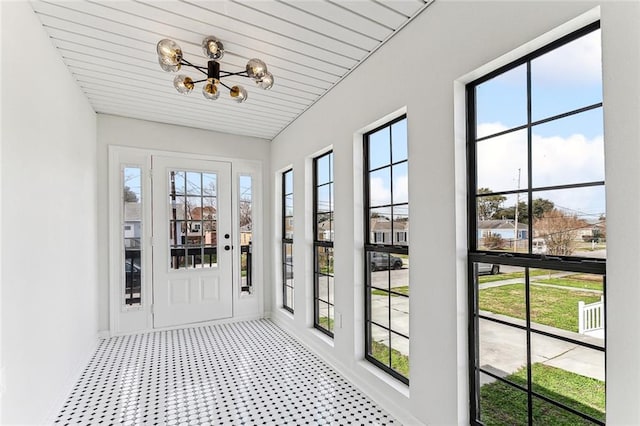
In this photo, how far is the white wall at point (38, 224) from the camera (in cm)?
157

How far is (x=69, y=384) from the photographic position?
2.48m

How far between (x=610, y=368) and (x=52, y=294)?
3002mm

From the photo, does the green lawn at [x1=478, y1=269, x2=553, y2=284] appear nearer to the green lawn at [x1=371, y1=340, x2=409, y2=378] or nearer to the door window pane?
the green lawn at [x1=371, y1=340, x2=409, y2=378]

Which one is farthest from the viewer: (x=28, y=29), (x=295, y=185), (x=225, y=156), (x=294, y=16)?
(x=225, y=156)

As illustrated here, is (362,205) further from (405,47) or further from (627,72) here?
(627,72)

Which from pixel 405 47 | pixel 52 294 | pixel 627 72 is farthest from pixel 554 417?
pixel 52 294

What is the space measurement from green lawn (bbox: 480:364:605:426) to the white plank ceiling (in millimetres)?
2040

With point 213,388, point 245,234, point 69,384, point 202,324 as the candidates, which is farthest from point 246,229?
point 69,384

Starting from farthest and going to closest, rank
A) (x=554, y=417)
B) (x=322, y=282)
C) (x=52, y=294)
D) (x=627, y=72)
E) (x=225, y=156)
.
A: (x=225, y=156) → (x=322, y=282) → (x=52, y=294) → (x=554, y=417) → (x=627, y=72)

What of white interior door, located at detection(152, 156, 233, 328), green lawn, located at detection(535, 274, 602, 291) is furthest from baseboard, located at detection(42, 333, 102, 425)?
green lawn, located at detection(535, 274, 602, 291)

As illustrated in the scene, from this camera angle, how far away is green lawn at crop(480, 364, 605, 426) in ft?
4.22

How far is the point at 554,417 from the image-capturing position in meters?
1.39

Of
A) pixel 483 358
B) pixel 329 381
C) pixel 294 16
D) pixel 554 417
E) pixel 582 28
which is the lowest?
pixel 329 381

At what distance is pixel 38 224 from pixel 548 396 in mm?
2866
